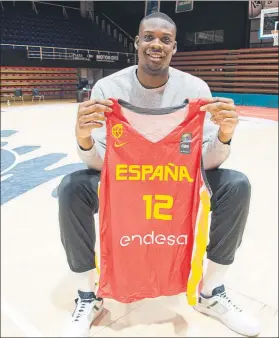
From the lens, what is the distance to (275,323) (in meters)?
1.30

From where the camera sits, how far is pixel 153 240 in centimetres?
125

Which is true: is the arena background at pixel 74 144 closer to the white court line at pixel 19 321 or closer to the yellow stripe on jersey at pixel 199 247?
the white court line at pixel 19 321

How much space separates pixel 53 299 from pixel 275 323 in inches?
35.3

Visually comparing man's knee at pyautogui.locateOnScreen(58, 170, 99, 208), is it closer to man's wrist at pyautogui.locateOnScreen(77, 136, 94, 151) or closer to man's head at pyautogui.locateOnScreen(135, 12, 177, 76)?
man's wrist at pyautogui.locateOnScreen(77, 136, 94, 151)

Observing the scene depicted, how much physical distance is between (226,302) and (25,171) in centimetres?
259

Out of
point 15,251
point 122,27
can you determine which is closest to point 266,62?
point 122,27

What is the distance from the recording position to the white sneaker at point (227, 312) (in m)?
1.27

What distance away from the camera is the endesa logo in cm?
124

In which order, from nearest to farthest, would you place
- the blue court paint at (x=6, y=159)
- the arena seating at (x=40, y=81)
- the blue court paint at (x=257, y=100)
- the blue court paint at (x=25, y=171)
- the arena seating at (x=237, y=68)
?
1. the blue court paint at (x=25, y=171)
2. the blue court paint at (x=6, y=159)
3. the blue court paint at (x=257, y=100)
4. the arena seating at (x=237, y=68)
5. the arena seating at (x=40, y=81)

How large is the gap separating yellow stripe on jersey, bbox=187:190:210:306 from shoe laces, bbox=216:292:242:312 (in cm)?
19

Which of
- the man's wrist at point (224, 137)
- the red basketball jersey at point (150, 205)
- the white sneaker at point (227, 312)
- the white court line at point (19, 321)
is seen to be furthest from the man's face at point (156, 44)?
the white court line at point (19, 321)

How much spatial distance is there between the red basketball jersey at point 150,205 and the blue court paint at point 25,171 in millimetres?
1609

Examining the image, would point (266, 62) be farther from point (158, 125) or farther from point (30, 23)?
point (158, 125)

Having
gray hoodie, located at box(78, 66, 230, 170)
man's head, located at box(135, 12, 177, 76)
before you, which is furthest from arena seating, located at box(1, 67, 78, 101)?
man's head, located at box(135, 12, 177, 76)
